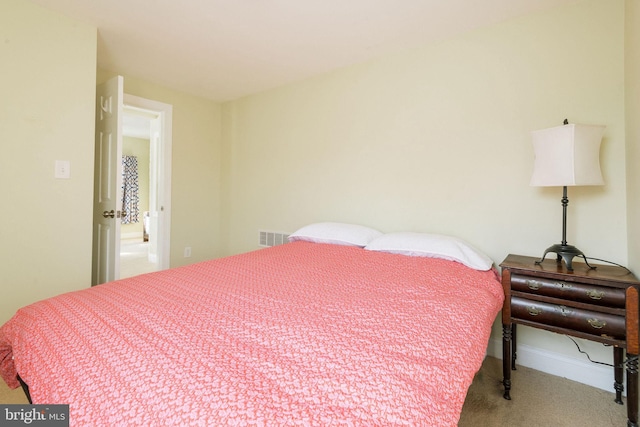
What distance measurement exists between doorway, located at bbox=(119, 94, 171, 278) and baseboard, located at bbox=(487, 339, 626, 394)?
3.08 meters

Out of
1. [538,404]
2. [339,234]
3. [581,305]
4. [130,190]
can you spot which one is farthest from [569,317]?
[130,190]

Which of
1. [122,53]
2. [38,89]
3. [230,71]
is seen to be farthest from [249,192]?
[38,89]

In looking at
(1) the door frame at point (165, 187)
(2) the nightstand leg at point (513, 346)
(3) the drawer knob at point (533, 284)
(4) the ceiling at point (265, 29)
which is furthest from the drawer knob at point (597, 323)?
(1) the door frame at point (165, 187)

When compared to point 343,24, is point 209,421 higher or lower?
lower

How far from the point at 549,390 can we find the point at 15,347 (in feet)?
8.29

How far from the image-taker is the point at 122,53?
8.36ft

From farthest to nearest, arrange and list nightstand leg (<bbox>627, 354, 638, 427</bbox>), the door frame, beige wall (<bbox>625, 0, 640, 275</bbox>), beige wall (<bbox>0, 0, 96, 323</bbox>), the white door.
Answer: the door frame → the white door → beige wall (<bbox>0, 0, 96, 323</bbox>) → beige wall (<bbox>625, 0, 640, 275</bbox>) → nightstand leg (<bbox>627, 354, 638, 427</bbox>)

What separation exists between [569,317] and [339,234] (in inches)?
58.1

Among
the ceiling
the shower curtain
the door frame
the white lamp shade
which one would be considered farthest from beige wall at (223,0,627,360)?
the shower curtain

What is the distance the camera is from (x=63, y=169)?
204 cm

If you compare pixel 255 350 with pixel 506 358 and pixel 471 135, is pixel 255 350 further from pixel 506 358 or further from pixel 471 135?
pixel 471 135

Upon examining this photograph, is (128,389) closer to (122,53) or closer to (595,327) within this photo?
(595,327)

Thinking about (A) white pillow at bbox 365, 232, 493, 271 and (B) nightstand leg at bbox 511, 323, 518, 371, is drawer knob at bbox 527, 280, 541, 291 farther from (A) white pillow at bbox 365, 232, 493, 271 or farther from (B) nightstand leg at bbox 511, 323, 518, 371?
(B) nightstand leg at bbox 511, 323, 518, 371

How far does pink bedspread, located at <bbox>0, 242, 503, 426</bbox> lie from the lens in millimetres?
605
